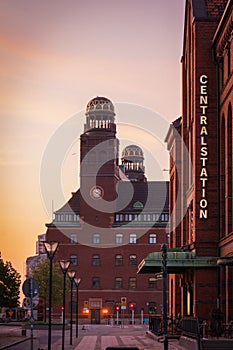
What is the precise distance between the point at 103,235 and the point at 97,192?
7247 mm

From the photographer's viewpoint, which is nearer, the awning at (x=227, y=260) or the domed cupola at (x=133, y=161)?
the awning at (x=227, y=260)

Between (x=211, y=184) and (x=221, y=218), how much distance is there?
2.43 meters

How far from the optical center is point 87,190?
14275 cm

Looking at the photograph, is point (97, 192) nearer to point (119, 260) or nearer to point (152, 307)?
point (119, 260)

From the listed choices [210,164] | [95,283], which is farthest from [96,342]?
[95,283]

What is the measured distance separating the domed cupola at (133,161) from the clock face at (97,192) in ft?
111

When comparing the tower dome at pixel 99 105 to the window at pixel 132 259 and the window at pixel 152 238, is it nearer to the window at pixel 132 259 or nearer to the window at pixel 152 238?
the window at pixel 152 238

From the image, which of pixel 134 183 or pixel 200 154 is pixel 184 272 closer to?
pixel 200 154

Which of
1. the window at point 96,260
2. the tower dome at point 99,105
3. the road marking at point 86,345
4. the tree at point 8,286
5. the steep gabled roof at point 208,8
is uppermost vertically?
the tower dome at point 99,105

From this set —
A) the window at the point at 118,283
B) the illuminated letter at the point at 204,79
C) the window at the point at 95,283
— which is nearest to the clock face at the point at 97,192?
the window at the point at 95,283

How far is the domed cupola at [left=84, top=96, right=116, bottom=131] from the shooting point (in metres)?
144

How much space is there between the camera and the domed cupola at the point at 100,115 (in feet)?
473

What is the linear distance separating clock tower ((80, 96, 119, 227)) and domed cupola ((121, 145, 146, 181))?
32.6 m

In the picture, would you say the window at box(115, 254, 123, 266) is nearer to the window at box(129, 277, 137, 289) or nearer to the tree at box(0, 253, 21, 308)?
the window at box(129, 277, 137, 289)
